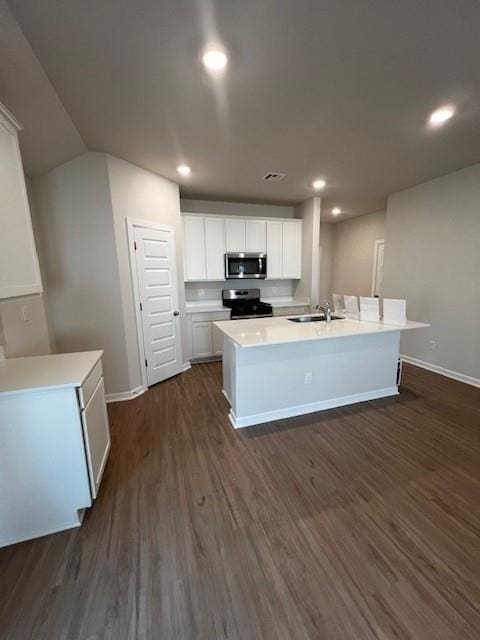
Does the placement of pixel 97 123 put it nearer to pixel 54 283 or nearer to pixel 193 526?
pixel 54 283

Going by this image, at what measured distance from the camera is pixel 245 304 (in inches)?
183

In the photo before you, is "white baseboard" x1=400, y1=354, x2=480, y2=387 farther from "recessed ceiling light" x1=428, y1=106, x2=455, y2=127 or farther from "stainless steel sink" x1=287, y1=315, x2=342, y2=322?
"recessed ceiling light" x1=428, y1=106, x2=455, y2=127

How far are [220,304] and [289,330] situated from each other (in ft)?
7.41

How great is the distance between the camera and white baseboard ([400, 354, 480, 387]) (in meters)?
3.42

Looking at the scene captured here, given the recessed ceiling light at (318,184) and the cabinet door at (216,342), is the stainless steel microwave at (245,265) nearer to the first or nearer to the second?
the cabinet door at (216,342)

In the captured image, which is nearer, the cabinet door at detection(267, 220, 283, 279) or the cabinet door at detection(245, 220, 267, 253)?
the cabinet door at detection(245, 220, 267, 253)

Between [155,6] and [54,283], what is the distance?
8.21ft

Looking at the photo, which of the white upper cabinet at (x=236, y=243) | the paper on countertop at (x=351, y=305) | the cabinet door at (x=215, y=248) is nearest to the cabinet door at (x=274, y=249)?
the white upper cabinet at (x=236, y=243)

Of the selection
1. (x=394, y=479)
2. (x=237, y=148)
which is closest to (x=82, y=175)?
(x=237, y=148)

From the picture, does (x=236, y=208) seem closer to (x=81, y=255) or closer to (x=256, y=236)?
(x=256, y=236)

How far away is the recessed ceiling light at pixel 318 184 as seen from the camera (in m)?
3.77

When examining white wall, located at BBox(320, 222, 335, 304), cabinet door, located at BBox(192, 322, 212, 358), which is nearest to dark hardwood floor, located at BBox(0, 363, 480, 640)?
cabinet door, located at BBox(192, 322, 212, 358)

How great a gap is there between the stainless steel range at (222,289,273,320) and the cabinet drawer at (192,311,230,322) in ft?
0.38

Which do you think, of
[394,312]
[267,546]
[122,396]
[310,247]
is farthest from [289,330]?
[310,247]
